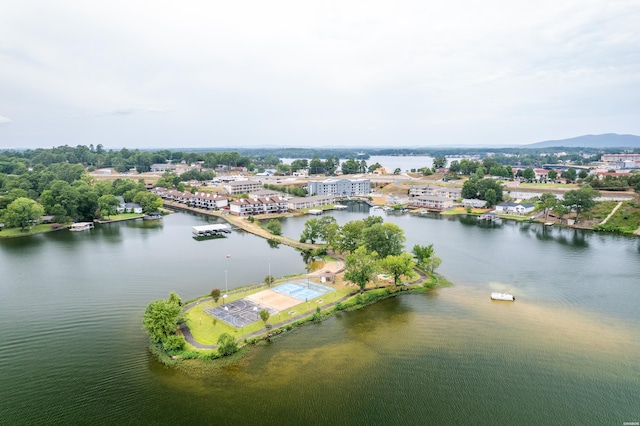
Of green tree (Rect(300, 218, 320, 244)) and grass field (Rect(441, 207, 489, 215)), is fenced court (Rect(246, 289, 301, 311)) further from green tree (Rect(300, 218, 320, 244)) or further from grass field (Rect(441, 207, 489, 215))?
grass field (Rect(441, 207, 489, 215))

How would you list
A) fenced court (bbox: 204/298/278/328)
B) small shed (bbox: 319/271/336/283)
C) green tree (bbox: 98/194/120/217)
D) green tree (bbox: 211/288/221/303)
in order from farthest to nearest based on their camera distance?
green tree (bbox: 98/194/120/217) → small shed (bbox: 319/271/336/283) → green tree (bbox: 211/288/221/303) → fenced court (bbox: 204/298/278/328)

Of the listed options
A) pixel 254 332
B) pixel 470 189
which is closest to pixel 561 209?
pixel 470 189

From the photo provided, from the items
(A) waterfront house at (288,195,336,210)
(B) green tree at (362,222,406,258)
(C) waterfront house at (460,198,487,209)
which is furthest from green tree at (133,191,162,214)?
→ (C) waterfront house at (460,198,487,209)

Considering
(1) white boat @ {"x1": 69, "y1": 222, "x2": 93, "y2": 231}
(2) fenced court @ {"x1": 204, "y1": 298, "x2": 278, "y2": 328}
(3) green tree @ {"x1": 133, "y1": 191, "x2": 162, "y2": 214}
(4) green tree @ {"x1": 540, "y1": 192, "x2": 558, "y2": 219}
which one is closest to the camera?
(2) fenced court @ {"x1": 204, "y1": 298, "x2": 278, "y2": 328}

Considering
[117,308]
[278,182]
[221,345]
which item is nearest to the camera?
[221,345]

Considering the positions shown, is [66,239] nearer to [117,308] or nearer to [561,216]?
[117,308]

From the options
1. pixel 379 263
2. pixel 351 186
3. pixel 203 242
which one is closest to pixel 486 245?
pixel 379 263

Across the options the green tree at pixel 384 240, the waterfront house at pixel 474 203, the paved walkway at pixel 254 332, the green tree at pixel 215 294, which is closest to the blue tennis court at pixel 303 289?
the paved walkway at pixel 254 332
